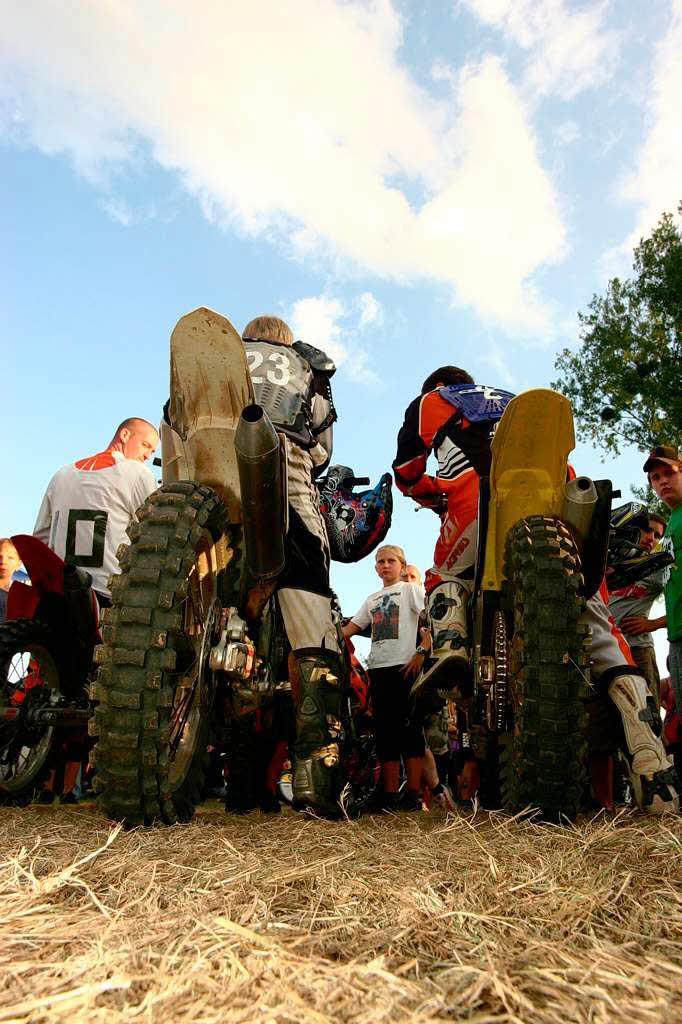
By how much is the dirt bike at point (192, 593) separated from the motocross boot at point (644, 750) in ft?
3.84

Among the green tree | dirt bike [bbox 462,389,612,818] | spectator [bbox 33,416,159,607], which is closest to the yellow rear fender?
dirt bike [bbox 462,389,612,818]

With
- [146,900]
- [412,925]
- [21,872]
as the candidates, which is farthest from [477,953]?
[21,872]

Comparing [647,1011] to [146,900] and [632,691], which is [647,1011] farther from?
[632,691]

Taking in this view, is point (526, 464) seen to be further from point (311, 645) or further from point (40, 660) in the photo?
point (40, 660)

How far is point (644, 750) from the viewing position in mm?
2875

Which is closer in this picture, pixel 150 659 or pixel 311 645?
pixel 150 659

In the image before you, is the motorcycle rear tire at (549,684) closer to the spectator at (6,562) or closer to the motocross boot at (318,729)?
the motocross boot at (318,729)

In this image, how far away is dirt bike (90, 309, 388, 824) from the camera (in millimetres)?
2086

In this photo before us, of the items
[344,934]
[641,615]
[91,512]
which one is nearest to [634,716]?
A: [344,934]

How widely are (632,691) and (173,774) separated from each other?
1850 mm

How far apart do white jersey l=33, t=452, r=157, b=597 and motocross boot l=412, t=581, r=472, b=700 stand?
189 cm

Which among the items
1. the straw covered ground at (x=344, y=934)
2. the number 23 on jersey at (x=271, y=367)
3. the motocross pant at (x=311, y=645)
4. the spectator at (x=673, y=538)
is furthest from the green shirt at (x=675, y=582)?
the straw covered ground at (x=344, y=934)

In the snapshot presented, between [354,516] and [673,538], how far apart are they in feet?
7.12

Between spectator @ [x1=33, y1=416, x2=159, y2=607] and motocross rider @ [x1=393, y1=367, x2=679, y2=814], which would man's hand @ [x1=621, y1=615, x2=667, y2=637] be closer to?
motocross rider @ [x1=393, y1=367, x2=679, y2=814]
